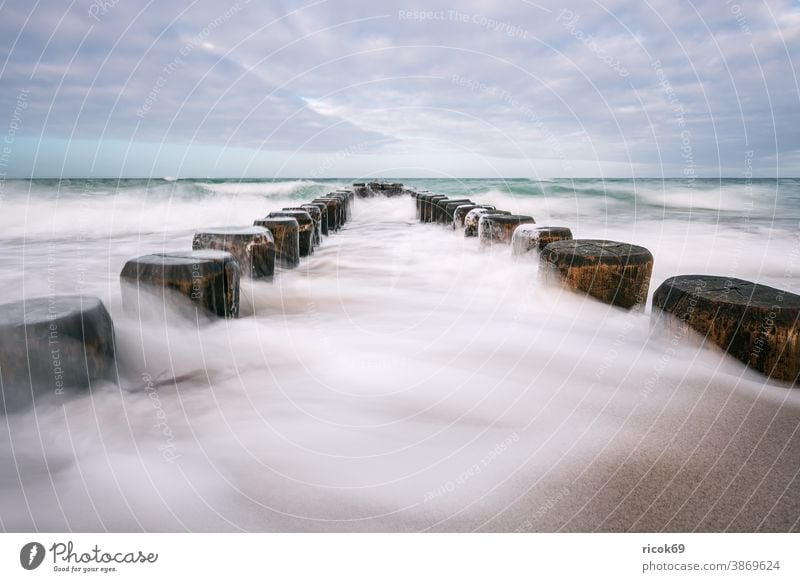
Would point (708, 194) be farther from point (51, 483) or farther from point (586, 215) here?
point (51, 483)

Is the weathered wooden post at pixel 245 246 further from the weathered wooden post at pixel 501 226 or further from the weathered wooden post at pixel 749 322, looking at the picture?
the weathered wooden post at pixel 749 322

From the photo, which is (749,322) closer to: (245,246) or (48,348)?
(48,348)

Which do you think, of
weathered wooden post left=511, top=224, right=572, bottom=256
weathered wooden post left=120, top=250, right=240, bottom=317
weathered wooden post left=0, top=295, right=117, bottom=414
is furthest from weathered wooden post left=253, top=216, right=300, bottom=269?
weathered wooden post left=0, top=295, right=117, bottom=414

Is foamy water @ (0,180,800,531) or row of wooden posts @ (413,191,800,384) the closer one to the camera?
foamy water @ (0,180,800,531)

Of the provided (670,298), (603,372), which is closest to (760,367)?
(670,298)

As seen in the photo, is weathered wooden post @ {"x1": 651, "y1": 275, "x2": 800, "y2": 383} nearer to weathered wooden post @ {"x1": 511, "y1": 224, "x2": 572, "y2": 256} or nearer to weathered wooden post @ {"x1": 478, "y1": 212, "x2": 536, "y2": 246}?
weathered wooden post @ {"x1": 511, "y1": 224, "x2": 572, "y2": 256}

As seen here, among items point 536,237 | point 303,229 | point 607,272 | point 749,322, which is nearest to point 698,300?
point 749,322

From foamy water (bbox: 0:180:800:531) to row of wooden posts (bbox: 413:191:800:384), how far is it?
8 centimetres

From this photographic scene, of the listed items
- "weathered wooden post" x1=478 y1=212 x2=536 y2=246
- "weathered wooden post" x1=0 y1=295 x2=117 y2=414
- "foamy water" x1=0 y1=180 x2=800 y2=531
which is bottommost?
"foamy water" x1=0 y1=180 x2=800 y2=531

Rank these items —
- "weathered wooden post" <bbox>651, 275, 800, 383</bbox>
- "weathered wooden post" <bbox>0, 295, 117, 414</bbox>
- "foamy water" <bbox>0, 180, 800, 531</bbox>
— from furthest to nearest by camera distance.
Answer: "weathered wooden post" <bbox>651, 275, 800, 383</bbox> < "weathered wooden post" <bbox>0, 295, 117, 414</bbox> < "foamy water" <bbox>0, 180, 800, 531</bbox>

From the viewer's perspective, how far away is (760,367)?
1.86m

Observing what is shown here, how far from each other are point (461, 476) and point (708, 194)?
1904 centimetres

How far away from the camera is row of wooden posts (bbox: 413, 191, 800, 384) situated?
180cm

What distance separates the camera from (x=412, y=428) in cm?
174
